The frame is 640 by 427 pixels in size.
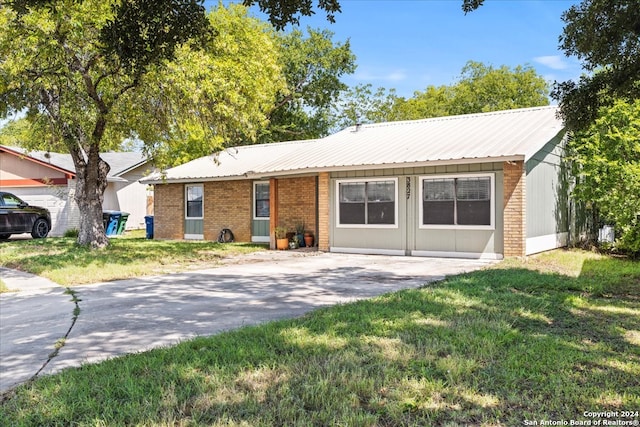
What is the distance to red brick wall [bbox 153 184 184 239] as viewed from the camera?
20922 mm

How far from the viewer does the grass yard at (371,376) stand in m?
3.16

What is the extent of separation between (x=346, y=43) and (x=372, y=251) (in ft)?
74.8

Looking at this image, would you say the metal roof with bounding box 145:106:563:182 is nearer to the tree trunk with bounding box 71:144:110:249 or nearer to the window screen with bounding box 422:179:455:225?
the window screen with bounding box 422:179:455:225

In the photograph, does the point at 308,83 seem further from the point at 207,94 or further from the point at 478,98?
the point at 207,94

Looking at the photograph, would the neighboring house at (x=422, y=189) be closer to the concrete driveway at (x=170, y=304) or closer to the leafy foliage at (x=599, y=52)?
the concrete driveway at (x=170, y=304)

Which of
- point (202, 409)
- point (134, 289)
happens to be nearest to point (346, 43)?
point (134, 289)

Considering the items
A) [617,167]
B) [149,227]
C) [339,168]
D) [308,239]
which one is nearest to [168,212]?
[149,227]

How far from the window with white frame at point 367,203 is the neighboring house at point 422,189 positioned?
30mm

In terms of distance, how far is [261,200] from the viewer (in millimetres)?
18844

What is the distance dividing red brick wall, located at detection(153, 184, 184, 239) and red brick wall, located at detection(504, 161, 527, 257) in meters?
13.5

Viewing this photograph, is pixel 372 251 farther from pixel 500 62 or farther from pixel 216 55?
pixel 500 62

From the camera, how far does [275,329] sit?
17.1 feet

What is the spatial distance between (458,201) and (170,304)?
836cm

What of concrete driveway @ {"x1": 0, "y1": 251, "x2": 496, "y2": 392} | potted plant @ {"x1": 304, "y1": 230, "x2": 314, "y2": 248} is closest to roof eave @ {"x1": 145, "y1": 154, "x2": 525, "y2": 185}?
potted plant @ {"x1": 304, "y1": 230, "x2": 314, "y2": 248}
